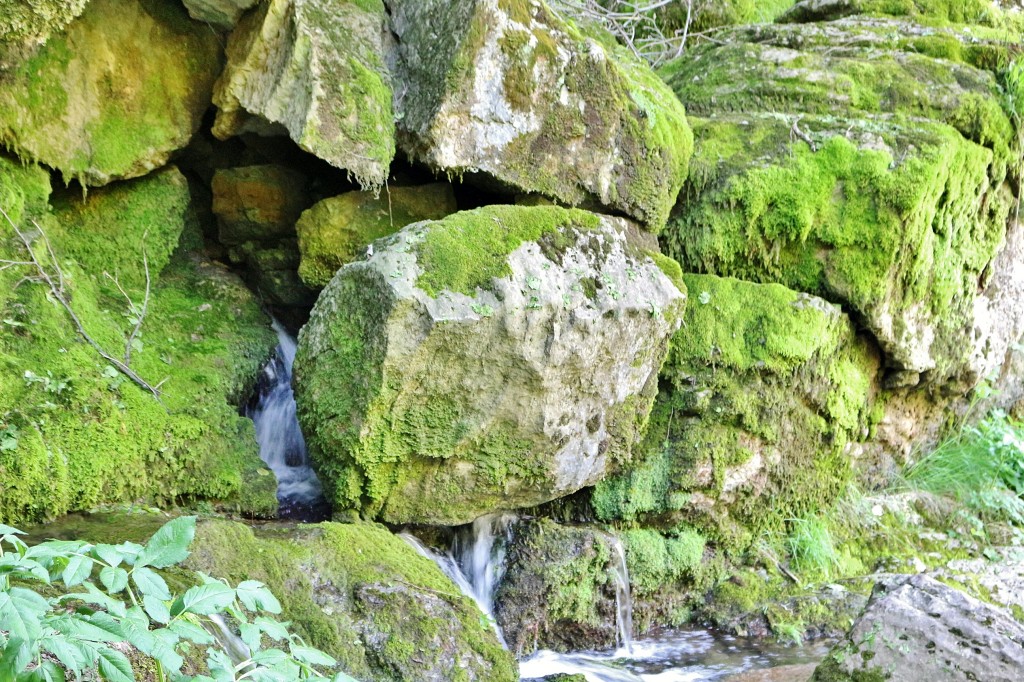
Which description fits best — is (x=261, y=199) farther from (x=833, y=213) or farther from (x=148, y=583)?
(x=148, y=583)

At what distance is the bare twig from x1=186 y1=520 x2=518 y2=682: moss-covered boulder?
4.04 feet

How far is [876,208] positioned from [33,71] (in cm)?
541

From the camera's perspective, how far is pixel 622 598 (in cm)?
505

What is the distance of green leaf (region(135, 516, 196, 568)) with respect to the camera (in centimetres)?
181

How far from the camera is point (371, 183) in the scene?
4.88m

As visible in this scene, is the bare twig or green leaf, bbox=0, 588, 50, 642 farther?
the bare twig

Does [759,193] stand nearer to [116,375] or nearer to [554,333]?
[554,333]

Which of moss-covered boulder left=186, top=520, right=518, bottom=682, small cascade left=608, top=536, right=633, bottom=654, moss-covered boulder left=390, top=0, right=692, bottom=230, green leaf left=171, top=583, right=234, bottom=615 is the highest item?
moss-covered boulder left=390, top=0, right=692, bottom=230

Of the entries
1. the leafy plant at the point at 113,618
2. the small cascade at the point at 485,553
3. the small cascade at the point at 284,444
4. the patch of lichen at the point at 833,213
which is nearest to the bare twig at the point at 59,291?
the small cascade at the point at 284,444

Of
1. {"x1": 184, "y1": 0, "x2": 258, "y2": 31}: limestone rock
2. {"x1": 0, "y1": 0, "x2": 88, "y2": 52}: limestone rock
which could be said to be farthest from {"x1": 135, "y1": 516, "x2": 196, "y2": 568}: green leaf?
{"x1": 184, "y1": 0, "x2": 258, "y2": 31}: limestone rock

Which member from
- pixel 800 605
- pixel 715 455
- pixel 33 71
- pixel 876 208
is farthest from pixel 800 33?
pixel 33 71

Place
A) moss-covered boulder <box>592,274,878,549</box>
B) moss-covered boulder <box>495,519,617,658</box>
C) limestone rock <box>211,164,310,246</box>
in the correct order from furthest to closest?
limestone rock <box>211,164,310,246</box> < moss-covered boulder <box>592,274,878,549</box> < moss-covered boulder <box>495,519,617,658</box>

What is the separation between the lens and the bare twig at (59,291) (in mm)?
4277

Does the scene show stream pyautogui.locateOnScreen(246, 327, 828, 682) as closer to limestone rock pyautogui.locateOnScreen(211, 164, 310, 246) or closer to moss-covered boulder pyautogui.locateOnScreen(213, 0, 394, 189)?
limestone rock pyautogui.locateOnScreen(211, 164, 310, 246)
